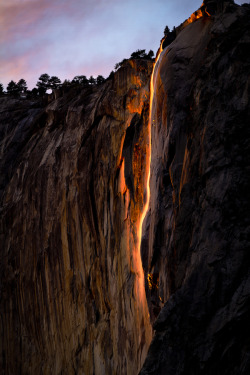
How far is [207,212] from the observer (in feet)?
32.3

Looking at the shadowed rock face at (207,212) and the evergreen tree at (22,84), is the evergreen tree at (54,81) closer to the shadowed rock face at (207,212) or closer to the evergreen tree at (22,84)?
the evergreen tree at (22,84)

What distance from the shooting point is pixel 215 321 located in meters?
8.97

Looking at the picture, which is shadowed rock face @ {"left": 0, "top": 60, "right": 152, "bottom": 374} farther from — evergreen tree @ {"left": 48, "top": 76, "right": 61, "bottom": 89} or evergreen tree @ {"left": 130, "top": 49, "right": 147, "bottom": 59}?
evergreen tree @ {"left": 48, "top": 76, "right": 61, "bottom": 89}

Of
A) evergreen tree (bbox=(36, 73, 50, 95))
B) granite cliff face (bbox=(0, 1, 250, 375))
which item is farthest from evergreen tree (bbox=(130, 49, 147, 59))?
evergreen tree (bbox=(36, 73, 50, 95))

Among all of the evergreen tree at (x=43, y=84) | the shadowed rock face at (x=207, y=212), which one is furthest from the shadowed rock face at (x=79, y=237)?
the evergreen tree at (x=43, y=84)

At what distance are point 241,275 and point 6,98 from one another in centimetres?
3081

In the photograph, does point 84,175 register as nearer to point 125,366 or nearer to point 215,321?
point 125,366

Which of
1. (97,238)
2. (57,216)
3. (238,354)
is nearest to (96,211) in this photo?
(97,238)

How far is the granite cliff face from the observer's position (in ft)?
30.5

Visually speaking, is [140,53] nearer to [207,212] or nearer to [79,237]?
[79,237]

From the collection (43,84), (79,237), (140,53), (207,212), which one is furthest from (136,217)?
(43,84)

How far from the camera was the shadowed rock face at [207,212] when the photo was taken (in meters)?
8.91

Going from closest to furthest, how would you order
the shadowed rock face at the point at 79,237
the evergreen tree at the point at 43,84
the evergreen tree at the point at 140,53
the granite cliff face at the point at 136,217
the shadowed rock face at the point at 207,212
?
the shadowed rock face at the point at 207,212 → the granite cliff face at the point at 136,217 → the shadowed rock face at the point at 79,237 → the evergreen tree at the point at 140,53 → the evergreen tree at the point at 43,84

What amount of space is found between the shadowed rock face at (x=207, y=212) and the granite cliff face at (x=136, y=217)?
0.03m
